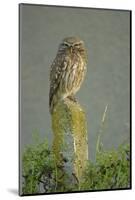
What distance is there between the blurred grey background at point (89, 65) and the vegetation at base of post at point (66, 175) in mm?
72

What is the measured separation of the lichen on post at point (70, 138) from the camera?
4.31 m

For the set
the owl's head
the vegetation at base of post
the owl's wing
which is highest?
the owl's head

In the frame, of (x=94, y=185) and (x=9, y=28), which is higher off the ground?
(x=9, y=28)

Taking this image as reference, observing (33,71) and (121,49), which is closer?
(33,71)

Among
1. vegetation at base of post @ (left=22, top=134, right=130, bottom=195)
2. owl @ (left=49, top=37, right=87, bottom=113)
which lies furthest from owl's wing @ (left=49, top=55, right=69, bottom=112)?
vegetation at base of post @ (left=22, top=134, right=130, bottom=195)

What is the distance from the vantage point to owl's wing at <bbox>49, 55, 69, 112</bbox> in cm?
429

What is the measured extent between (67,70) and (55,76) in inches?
4.0

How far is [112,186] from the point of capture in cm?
448

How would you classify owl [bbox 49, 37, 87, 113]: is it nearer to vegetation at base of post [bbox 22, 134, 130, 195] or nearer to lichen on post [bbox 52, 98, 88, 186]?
lichen on post [bbox 52, 98, 88, 186]

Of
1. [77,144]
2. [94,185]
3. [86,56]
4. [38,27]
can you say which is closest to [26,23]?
[38,27]

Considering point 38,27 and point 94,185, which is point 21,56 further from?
point 94,185

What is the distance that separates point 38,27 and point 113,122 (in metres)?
0.88

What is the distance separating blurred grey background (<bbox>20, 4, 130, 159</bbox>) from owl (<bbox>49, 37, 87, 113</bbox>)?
38 mm

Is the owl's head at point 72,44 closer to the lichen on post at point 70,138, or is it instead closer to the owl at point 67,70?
the owl at point 67,70
